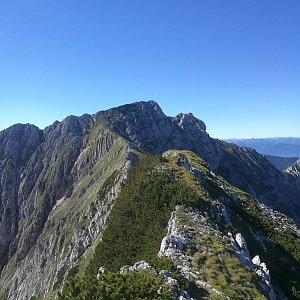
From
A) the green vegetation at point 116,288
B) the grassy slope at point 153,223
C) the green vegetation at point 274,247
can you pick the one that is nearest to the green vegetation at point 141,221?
the grassy slope at point 153,223

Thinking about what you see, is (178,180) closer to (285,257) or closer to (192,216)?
(192,216)

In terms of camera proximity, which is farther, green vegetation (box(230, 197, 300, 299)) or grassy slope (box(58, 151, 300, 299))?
green vegetation (box(230, 197, 300, 299))

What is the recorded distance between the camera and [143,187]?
80.4m

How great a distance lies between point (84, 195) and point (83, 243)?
55.5 metres

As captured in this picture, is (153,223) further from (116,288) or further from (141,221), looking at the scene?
(116,288)

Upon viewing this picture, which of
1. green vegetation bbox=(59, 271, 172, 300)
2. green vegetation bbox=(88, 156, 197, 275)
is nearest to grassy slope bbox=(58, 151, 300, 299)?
green vegetation bbox=(88, 156, 197, 275)

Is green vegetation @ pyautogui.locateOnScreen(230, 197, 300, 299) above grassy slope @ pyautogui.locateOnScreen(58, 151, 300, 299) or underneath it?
underneath

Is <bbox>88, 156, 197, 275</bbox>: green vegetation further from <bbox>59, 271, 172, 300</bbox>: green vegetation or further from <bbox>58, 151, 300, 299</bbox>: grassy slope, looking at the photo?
<bbox>59, 271, 172, 300</bbox>: green vegetation

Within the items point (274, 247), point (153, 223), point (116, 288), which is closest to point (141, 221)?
point (153, 223)

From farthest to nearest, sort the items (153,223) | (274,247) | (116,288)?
(274,247)
(153,223)
(116,288)

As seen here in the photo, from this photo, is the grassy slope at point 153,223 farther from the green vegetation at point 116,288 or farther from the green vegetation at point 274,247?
the green vegetation at point 116,288

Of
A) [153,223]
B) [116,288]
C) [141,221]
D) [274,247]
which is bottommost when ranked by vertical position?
[274,247]

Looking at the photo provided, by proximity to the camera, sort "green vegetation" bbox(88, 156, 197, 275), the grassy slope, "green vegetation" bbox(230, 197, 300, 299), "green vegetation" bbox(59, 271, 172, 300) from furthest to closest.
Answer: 1. "green vegetation" bbox(230, 197, 300, 299)
2. the grassy slope
3. "green vegetation" bbox(88, 156, 197, 275)
4. "green vegetation" bbox(59, 271, 172, 300)

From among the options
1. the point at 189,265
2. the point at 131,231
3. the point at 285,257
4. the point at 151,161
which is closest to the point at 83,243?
the point at 151,161
